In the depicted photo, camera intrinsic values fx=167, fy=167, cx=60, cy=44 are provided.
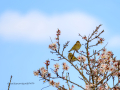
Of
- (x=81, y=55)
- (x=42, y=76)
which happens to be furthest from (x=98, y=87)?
(x=42, y=76)

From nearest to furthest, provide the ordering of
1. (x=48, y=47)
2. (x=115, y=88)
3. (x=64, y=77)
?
(x=115, y=88) → (x=64, y=77) → (x=48, y=47)

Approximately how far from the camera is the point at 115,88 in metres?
3.96

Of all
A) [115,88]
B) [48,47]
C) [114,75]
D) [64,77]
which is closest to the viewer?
[115,88]

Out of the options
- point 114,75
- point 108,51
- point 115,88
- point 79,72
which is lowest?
point 115,88

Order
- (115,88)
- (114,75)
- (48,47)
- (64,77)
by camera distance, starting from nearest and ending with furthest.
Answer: (115,88), (114,75), (64,77), (48,47)

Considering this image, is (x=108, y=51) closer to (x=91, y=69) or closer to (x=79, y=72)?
(x=91, y=69)

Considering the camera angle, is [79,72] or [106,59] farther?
[79,72]

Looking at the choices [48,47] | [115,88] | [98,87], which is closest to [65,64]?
[48,47]

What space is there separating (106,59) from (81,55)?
0.74 metres

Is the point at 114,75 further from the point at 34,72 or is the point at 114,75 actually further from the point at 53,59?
the point at 34,72

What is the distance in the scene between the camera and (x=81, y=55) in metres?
4.85

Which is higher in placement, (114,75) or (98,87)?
(114,75)

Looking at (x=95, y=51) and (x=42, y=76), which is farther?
(x=95, y=51)

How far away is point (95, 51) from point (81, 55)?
42 centimetres
